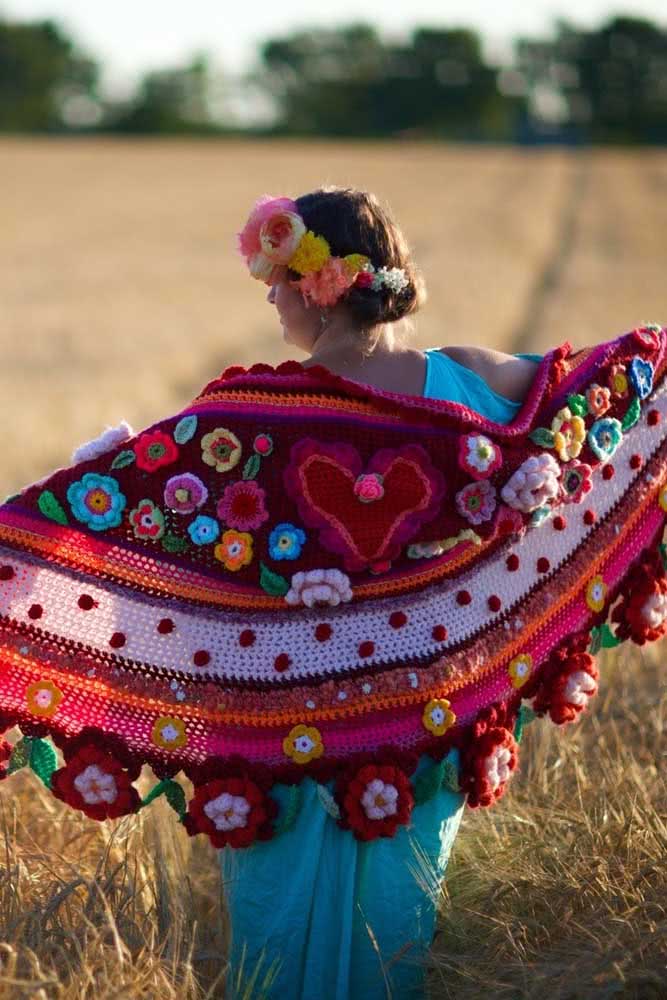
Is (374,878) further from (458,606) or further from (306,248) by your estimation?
(306,248)

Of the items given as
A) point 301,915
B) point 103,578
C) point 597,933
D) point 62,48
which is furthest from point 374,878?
point 62,48

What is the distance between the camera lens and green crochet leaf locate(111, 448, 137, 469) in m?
2.67

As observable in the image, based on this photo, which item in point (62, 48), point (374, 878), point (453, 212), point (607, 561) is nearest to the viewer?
point (374, 878)

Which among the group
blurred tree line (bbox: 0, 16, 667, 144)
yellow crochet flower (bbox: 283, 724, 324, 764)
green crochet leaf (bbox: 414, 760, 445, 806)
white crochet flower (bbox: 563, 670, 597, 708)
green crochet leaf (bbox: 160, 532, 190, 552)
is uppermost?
blurred tree line (bbox: 0, 16, 667, 144)

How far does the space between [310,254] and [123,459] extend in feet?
1.79

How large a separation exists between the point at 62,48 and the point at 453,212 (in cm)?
4248

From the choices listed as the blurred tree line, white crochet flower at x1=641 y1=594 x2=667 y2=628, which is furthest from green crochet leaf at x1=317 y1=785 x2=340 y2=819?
the blurred tree line

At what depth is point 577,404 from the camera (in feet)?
9.32

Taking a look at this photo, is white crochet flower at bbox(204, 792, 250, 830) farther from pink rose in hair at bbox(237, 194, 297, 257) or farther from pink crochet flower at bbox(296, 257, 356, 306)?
pink rose in hair at bbox(237, 194, 297, 257)

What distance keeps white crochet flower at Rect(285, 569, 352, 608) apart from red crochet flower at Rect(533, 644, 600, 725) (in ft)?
1.87

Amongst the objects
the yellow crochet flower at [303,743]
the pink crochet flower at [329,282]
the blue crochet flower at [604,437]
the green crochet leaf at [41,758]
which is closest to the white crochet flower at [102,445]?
the pink crochet flower at [329,282]

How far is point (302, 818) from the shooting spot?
2766 millimetres

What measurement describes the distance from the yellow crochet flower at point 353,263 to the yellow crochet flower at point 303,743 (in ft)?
2.99

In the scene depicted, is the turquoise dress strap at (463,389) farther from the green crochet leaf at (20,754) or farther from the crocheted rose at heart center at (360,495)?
the green crochet leaf at (20,754)
